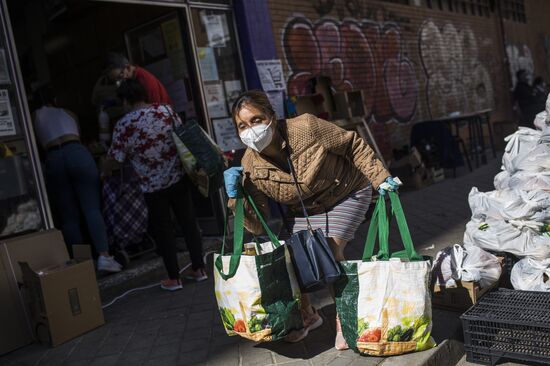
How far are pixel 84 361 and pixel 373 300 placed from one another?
2.00 metres

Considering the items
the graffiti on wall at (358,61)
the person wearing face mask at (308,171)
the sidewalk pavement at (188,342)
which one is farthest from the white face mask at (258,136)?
the graffiti on wall at (358,61)

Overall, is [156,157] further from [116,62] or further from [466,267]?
[466,267]

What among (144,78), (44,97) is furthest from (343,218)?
(44,97)

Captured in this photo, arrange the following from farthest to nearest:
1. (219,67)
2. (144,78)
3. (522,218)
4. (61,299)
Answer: (219,67), (144,78), (61,299), (522,218)

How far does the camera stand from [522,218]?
364cm

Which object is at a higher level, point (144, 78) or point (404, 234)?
point (144, 78)

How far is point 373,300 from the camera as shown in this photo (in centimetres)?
283

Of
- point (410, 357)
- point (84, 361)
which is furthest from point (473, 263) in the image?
point (84, 361)

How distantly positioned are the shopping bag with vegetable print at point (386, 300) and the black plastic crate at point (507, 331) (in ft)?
0.90

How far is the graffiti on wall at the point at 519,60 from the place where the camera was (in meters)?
16.0

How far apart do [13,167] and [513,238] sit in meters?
4.08

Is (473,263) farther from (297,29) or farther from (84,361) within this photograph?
(297,29)

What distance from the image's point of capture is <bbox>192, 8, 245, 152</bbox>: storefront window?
6.53 metres

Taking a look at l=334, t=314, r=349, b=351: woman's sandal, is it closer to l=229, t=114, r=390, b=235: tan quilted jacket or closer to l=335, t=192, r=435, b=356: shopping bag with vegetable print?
l=335, t=192, r=435, b=356: shopping bag with vegetable print
